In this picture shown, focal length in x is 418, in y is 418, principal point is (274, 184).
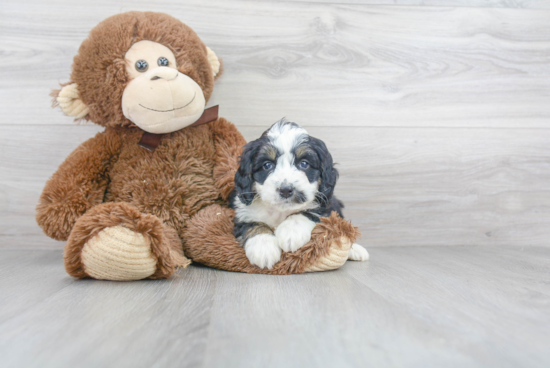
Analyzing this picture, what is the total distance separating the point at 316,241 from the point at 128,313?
0.62m

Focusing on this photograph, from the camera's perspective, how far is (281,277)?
1.32 m

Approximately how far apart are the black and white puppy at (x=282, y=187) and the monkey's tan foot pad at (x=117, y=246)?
307 millimetres

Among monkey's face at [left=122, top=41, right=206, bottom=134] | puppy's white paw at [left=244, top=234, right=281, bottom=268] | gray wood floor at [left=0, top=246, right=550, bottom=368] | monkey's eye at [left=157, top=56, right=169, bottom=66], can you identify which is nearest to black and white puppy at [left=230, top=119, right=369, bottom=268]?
puppy's white paw at [left=244, top=234, right=281, bottom=268]

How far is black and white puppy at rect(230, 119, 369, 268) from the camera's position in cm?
132

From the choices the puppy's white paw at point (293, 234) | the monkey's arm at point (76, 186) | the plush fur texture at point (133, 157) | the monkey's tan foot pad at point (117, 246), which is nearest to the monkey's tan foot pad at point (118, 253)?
the monkey's tan foot pad at point (117, 246)

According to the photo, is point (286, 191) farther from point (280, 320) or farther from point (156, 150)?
point (156, 150)

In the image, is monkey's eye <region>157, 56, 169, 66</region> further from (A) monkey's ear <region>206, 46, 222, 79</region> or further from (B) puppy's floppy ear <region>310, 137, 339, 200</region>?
(B) puppy's floppy ear <region>310, 137, 339, 200</region>

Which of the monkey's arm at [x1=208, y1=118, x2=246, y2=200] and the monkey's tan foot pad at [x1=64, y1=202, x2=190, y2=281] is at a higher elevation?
the monkey's arm at [x1=208, y1=118, x2=246, y2=200]

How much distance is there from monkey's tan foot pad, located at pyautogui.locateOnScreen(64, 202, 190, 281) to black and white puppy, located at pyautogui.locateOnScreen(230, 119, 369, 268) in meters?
0.31

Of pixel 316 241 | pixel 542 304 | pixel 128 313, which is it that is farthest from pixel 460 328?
pixel 128 313

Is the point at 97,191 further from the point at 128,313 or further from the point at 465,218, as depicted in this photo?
the point at 465,218

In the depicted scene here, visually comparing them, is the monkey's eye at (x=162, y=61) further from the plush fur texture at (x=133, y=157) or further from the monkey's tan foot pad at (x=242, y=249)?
the monkey's tan foot pad at (x=242, y=249)

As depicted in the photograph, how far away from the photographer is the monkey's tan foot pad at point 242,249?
52.9 inches

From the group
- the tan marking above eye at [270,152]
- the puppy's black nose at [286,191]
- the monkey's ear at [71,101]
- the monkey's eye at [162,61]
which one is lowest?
the puppy's black nose at [286,191]
